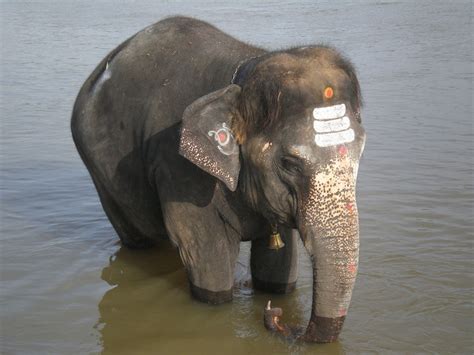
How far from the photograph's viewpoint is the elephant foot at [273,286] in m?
4.39

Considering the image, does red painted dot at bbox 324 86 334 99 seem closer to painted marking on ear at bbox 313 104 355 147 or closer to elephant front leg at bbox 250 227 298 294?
painted marking on ear at bbox 313 104 355 147

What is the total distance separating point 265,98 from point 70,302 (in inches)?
71.4

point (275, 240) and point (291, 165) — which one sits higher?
point (291, 165)

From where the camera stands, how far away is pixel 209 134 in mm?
3504

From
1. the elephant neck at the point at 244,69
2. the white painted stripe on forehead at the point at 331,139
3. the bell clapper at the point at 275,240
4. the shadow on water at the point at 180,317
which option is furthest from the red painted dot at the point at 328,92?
the shadow on water at the point at 180,317

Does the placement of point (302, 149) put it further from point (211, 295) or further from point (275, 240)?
point (211, 295)

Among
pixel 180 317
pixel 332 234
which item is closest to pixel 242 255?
pixel 180 317

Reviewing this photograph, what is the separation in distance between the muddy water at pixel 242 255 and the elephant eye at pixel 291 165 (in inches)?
35.0

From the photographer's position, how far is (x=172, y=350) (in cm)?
388

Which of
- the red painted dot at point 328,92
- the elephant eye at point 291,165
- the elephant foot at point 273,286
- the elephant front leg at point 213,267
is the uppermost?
the red painted dot at point 328,92

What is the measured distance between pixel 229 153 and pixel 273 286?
1.13 meters

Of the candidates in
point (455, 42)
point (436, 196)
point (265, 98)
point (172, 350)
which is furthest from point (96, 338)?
point (455, 42)

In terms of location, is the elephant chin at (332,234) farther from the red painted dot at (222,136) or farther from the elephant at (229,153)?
the red painted dot at (222,136)

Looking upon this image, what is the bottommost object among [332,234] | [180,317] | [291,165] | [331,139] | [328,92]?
[180,317]
